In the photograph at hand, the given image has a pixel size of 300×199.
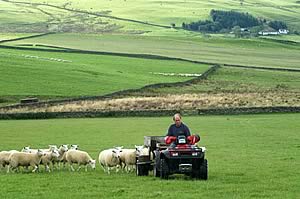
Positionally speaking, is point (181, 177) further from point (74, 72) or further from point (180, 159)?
point (74, 72)

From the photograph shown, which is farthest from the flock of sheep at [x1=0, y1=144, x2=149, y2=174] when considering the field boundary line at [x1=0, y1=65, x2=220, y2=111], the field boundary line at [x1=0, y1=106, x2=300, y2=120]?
the field boundary line at [x1=0, y1=65, x2=220, y2=111]

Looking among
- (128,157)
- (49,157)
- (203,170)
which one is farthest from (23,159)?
(203,170)

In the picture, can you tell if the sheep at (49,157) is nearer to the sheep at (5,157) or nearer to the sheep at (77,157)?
the sheep at (77,157)

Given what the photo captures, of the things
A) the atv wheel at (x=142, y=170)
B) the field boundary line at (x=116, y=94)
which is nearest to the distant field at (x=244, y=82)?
the field boundary line at (x=116, y=94)

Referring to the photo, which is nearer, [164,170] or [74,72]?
[164,170]

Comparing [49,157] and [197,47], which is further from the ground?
[49,157]

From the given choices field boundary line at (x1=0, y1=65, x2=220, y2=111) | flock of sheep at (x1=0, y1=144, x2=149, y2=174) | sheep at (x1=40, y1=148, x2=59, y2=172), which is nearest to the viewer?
flock of sheep at (x1=0, y1=144, x2=149, y2=174)

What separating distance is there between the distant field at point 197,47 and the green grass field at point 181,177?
75.5m

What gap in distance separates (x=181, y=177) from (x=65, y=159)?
5.97m

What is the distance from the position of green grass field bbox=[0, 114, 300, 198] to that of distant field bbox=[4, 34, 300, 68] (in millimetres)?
75484

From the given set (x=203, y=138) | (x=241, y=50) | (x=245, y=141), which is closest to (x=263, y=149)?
(x=245, y=141)

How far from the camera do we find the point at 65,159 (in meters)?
28.2

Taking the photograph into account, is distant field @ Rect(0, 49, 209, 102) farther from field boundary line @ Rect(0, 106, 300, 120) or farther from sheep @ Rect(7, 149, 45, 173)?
sheep @ Rect(7, 149, 45, 173)

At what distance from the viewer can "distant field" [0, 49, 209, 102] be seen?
262 ft
